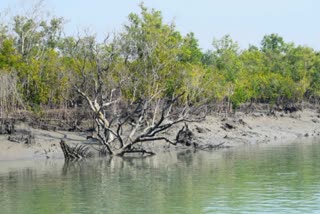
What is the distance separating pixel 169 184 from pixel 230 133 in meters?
21.0

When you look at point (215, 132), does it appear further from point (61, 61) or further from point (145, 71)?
point (61, 61)

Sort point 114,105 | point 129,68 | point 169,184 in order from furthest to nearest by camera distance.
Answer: point 129,68 < point 114,105 < point 169,184

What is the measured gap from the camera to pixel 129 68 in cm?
4200

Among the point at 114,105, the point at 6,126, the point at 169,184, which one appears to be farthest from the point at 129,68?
the point at 169,184

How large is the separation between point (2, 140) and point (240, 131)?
58.0ft

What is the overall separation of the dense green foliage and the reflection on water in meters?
6.44

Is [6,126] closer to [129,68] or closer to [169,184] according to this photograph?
[129,68]

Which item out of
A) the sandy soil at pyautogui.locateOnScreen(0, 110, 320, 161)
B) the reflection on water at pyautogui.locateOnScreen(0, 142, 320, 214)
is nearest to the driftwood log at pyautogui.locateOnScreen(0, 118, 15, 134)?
the sandy soil at pyautogui.locateOnScreen(0, 110, 320, 161)

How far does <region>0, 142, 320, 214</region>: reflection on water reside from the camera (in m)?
19.4

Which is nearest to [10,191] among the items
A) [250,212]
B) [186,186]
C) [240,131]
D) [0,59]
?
[186,186]

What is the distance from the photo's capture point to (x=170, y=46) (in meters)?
45.8

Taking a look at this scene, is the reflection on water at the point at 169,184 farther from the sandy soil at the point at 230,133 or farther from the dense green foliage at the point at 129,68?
the dense green foliage at the point at 129,68

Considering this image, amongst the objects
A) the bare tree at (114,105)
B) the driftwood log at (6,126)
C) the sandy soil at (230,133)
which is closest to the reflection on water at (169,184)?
the bare tree at (114,105)

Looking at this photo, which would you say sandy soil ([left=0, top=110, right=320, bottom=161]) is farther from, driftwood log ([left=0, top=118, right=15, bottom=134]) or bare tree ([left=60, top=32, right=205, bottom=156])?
bare tree ([left=60, top=32, right=205, bottom=156])
